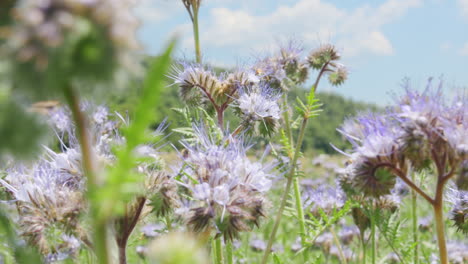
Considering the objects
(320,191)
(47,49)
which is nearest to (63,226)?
(47,49)

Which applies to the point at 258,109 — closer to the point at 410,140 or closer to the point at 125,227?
the point at 410,140

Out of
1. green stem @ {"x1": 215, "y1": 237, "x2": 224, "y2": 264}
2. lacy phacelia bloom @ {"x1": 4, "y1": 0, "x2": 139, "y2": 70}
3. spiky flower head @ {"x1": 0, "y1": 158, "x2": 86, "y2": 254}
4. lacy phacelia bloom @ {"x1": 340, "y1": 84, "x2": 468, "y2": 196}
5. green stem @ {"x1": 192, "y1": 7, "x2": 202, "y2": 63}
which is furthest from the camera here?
green stem @ {"x1": 192, "y1": 7, "x2": 202, "y2": 63}

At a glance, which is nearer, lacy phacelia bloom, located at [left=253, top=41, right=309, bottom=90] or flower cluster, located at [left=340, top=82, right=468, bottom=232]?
flower cluster, located at [left=340, top=82, right=468, bottom=232]

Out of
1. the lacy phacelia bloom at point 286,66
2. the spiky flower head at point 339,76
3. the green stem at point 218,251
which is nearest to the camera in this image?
the green stem at point 218,251

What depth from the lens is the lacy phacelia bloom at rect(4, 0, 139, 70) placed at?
0.89 meters

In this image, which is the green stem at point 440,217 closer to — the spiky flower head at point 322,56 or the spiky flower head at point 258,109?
the spiky flower head at point 258,109

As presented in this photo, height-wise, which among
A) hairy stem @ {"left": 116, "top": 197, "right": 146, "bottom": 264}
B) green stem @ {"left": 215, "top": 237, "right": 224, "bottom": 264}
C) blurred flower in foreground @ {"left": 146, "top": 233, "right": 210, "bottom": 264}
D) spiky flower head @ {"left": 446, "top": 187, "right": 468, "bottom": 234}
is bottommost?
green stem @ {"left": 215, "top": 237, "right": 224, "bottom": 264}

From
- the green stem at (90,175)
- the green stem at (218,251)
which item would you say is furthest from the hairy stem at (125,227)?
the green stem at (218,251)

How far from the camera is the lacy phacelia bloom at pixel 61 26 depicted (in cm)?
89

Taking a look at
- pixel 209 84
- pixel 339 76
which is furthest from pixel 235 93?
pixel 339 76

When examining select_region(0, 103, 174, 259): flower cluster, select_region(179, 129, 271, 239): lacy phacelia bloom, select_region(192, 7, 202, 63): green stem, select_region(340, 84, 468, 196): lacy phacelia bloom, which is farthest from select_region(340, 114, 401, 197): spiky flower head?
select_region(192, 7, 202, 63): green stem

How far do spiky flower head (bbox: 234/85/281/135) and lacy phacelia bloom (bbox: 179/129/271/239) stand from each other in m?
1.01

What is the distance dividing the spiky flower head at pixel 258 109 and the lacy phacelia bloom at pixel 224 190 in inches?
39.8

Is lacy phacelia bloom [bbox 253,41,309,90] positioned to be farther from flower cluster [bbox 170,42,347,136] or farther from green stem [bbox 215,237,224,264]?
green stem [bbox 215,237,224,264]
